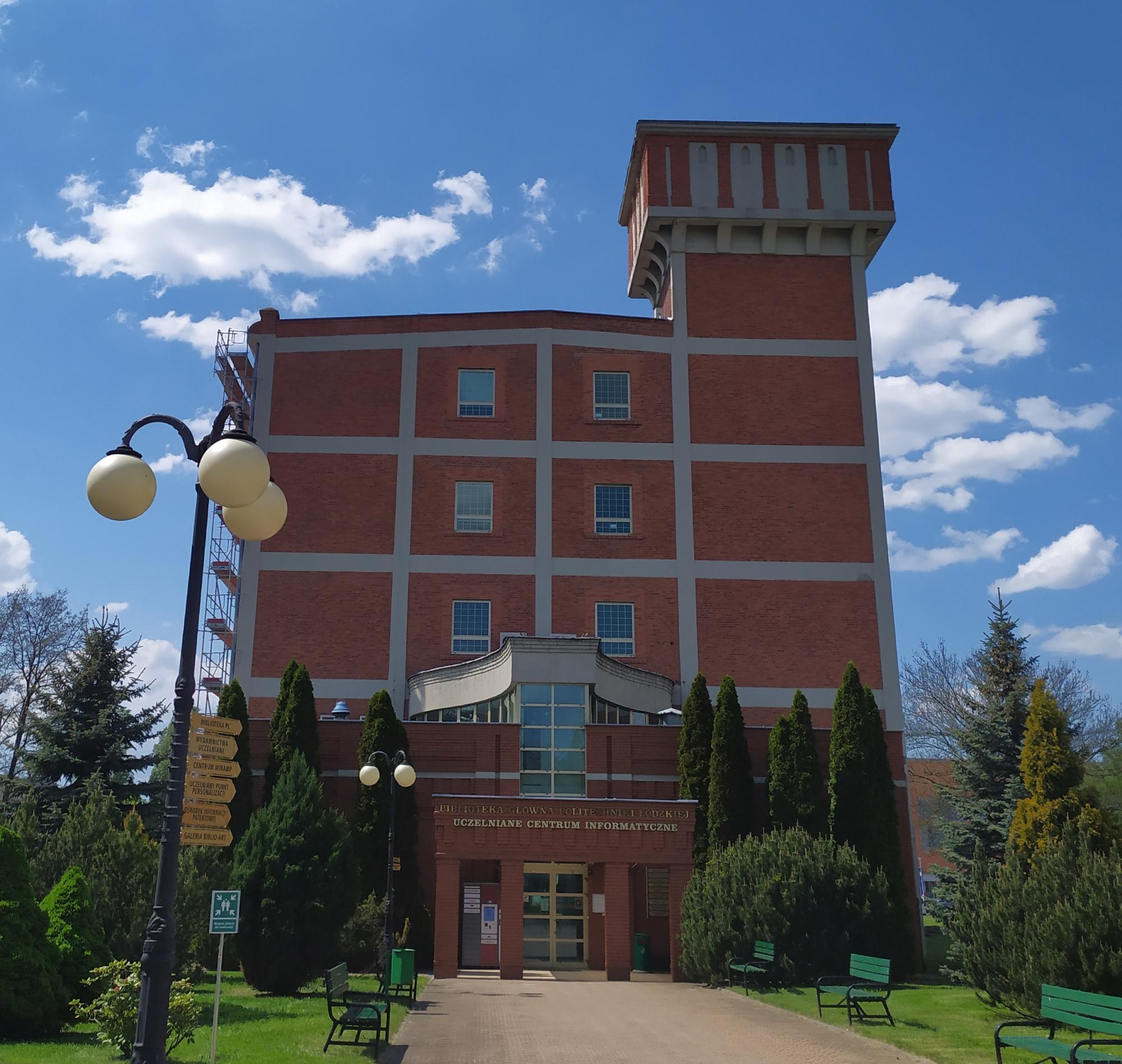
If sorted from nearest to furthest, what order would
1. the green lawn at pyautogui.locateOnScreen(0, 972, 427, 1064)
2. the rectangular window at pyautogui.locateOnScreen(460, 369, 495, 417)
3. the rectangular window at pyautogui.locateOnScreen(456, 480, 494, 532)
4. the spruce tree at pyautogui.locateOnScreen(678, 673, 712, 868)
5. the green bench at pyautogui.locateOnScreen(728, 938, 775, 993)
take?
the green lawn at pyautogui.locateOnScreen(0, 972, 427, 1064) < the green bench at pyautogui.locateOnScreen(728, 938, 775, 993) < the spruce tree at pyautogui.locateOnScreen(678, 673, 712, 868) < the rectangular window at pyautogui.locateOnScreen(456, 480, 494, 532) < the rectangular window at pyautogui.locateOnScreen(460, 369, 495, 417)

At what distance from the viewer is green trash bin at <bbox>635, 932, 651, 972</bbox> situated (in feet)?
92.7

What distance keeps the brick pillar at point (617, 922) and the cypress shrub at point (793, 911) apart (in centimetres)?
237

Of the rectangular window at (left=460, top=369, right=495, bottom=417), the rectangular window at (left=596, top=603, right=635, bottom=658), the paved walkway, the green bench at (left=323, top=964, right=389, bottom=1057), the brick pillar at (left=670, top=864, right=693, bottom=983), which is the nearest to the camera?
the paved walkway

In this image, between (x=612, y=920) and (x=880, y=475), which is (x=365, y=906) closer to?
(x=612, y=920)

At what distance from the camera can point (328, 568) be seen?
34.7 meters

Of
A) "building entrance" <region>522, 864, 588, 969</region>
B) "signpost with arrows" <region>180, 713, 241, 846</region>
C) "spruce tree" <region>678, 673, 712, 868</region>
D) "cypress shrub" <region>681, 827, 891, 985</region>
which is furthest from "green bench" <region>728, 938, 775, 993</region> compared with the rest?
"signpost with arrows" <region>180, 713, 241, 846</region>

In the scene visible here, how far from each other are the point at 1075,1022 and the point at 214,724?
9.59m

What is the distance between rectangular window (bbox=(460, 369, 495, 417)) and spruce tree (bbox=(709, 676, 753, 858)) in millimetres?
12932

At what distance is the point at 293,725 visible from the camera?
2945 centimetres

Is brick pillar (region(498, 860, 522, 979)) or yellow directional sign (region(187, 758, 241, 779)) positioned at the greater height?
yellow directional sign (region(187, 758, 241, 779))

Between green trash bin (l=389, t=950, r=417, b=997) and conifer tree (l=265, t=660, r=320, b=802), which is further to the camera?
conifer tree (l=265, t=660, r=320, b=802)

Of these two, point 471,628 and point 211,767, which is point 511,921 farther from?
point 211,767

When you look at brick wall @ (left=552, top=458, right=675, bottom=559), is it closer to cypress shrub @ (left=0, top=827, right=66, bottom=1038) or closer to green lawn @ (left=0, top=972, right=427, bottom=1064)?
green lawn @ (left=0, top=972, right=427, bottom=1064)

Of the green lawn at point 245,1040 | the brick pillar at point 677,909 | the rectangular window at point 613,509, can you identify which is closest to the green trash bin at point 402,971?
the green lawn at point 245,1040
